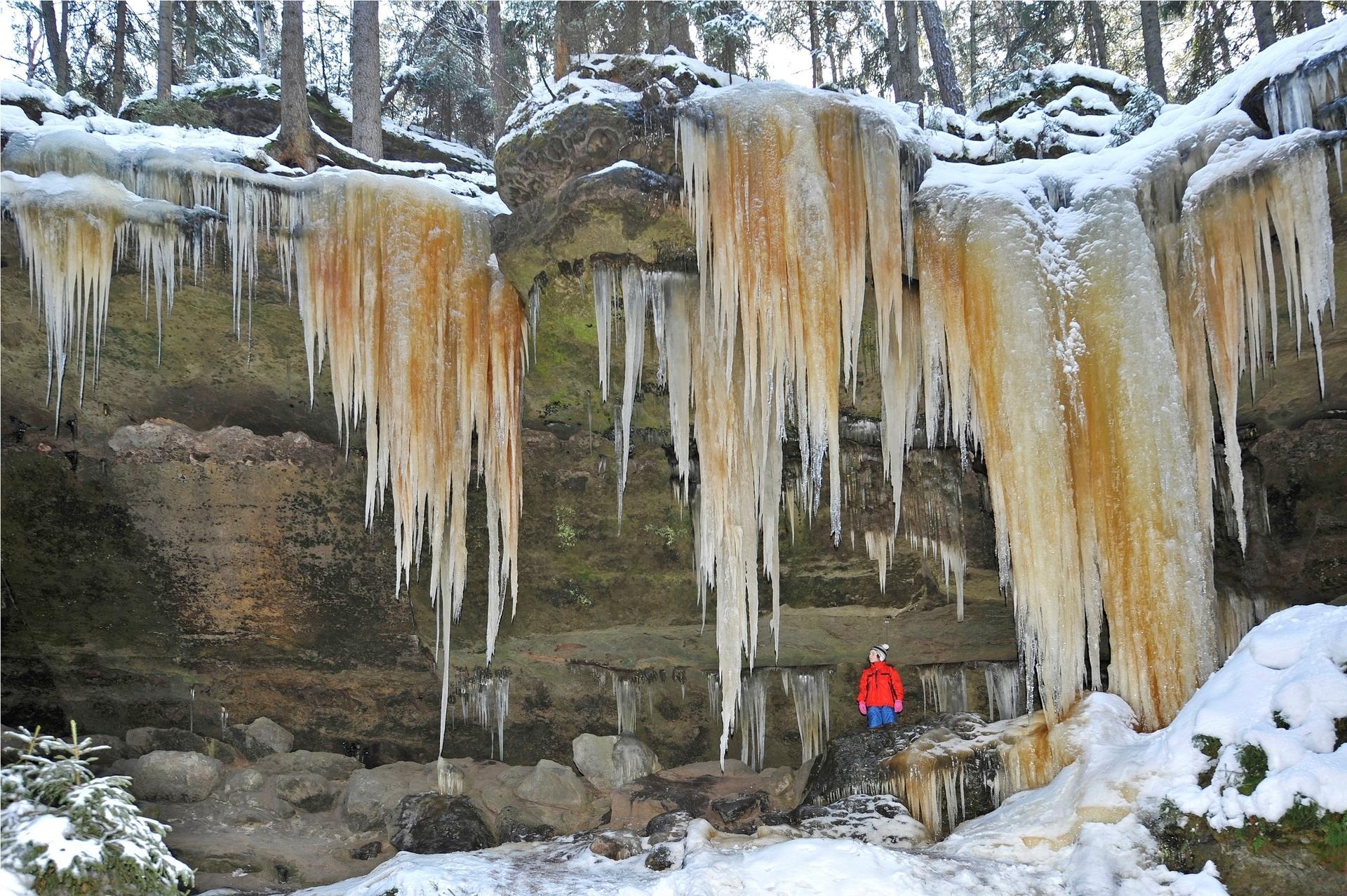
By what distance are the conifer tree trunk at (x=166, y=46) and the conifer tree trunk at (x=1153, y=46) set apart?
44.4 ft

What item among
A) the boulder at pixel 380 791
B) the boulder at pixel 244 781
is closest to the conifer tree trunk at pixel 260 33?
the boulder at pixel 244 781

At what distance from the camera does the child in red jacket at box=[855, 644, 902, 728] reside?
8.77 m

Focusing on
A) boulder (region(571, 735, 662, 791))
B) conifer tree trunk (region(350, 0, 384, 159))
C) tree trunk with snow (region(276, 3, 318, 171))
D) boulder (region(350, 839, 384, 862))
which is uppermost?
conifer tree trunk (region(350, 0, 384, 159))

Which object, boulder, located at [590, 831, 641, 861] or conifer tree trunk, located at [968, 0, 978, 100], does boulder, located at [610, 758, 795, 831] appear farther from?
conifer tree trunk, located at [968, 0, 978, 100]

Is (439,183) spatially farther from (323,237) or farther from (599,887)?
(599,887)

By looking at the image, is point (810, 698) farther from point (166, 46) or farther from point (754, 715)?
point (166, 46)

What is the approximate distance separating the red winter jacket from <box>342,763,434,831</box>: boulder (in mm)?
4674

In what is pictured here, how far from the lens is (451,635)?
9.53 metres

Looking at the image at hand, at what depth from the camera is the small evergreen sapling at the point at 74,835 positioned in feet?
13.6

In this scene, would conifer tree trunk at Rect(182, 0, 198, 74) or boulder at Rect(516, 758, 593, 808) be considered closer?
boulder at Rect(516, 758, 593, 808)

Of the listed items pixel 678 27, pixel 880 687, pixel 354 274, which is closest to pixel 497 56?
pixel 678 27

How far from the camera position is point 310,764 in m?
9.84

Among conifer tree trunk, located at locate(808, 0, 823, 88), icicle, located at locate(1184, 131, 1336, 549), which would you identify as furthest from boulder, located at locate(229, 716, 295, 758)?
conifer tree trunk, located at locate(808, 0, 823, 88)

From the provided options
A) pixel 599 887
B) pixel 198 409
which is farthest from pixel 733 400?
pixel 198 409
